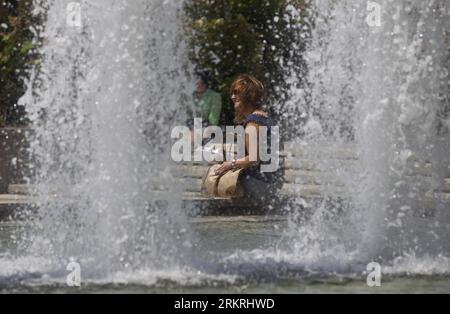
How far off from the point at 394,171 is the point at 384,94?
1.91 feet

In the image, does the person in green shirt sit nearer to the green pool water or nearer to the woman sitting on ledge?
the woman sitting on ledge

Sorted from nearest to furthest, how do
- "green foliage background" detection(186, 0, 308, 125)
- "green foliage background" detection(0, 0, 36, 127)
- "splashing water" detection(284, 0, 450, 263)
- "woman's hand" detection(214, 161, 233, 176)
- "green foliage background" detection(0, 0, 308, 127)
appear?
1. "splashing water" detection(284, 0, 450, 263)
2. "woman's hand" detection(214, 161, 233, 176)
3. "green foliage background" detection(0, 0, 36, 127)
4. "green foliage background" detection(0, 0, 308, 127)
5. "green foliage background" detection(186, 0, 308, 125)

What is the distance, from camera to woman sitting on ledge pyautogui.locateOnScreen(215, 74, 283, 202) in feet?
29.2

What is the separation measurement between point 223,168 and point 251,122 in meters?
0.64

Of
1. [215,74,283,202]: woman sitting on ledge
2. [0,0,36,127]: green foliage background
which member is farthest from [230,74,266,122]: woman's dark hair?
[0,0,36,127]: green foliage background

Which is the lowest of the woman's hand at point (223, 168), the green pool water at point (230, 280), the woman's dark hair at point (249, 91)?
the green pool water at point (230, 280)

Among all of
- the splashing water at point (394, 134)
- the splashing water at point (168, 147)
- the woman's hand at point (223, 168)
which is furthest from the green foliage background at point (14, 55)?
the splashing water at point (394, 134)

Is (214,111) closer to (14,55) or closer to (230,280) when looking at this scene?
(14,55)

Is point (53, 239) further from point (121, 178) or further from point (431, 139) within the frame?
point (431, 139)

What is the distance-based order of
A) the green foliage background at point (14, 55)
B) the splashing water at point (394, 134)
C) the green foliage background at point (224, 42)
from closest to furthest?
the splashing water at point (394, 134) < the green foliage background at point (14, 55) < the green foliage background at point (224, 42)

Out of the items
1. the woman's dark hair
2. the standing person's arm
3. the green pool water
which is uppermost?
the standing person's arm

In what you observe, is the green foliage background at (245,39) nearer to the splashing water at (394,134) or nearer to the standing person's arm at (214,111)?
the standing person's arm at (214,111)

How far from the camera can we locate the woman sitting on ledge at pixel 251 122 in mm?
8891
